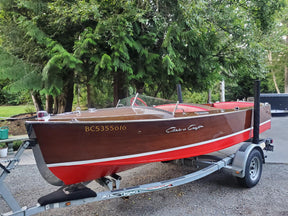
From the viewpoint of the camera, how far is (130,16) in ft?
19.3

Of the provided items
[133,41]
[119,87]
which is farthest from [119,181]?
[119,87]

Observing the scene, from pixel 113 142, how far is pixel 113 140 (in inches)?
1.0

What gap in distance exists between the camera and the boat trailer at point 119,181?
89.4 inches

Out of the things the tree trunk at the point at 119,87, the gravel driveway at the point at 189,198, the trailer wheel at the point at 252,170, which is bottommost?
the gravel driveway at the point at 189,198

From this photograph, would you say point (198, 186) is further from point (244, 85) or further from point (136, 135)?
point (244, 85)

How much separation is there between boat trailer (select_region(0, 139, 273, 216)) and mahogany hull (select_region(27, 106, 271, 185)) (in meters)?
0.16

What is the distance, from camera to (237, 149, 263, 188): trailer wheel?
3.58 metres

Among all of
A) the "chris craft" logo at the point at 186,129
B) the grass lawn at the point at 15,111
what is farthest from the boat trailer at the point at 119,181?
the grass lawn at the point at 15,111

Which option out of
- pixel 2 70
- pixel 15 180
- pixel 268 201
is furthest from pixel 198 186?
pixel 2 70

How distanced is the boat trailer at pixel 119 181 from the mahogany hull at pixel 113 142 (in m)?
0.16

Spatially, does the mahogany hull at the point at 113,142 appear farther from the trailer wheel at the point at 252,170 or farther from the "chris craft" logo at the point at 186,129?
the trailer wheel at the point at 252,170

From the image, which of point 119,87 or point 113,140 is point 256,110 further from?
point 119,87

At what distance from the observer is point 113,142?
2.63 metres

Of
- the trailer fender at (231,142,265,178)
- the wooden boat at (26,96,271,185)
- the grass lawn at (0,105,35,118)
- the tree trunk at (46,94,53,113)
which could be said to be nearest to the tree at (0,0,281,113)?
the tree trunk at (46,94,53,113)
